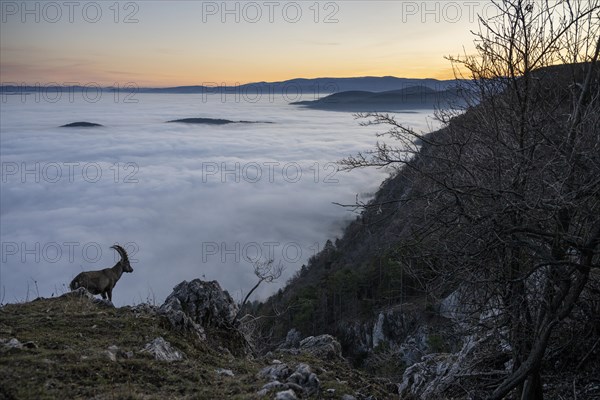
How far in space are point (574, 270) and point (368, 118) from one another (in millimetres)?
4086

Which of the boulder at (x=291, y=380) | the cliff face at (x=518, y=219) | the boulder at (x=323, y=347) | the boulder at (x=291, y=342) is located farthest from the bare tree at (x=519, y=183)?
the boulder at (x=291, y=342)

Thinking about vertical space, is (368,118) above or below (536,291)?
above

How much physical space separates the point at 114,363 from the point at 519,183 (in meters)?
6.77

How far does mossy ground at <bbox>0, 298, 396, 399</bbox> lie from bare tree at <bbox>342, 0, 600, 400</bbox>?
287cm

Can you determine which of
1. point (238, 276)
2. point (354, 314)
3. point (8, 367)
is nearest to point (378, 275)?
point (354, 314)

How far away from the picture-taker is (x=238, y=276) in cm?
16088

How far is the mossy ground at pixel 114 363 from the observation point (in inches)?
230

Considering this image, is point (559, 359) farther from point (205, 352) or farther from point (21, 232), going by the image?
point (21, 232)

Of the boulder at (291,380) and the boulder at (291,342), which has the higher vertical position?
the boulder at (291,380)

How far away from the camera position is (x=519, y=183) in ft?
21.5

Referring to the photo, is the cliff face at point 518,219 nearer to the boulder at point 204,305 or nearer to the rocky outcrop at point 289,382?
the rocky outcrop at point 289,382

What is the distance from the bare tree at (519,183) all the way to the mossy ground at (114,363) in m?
2.87

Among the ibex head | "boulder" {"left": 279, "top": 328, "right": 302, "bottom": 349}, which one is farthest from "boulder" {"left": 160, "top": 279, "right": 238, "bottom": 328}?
the ibex head

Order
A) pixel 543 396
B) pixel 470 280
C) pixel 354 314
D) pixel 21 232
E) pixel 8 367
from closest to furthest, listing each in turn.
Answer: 1. pixel 8 367
2. pixel 470 280
3. pixel 543 396
4. pixel 354 314
5. pixel 21 232
